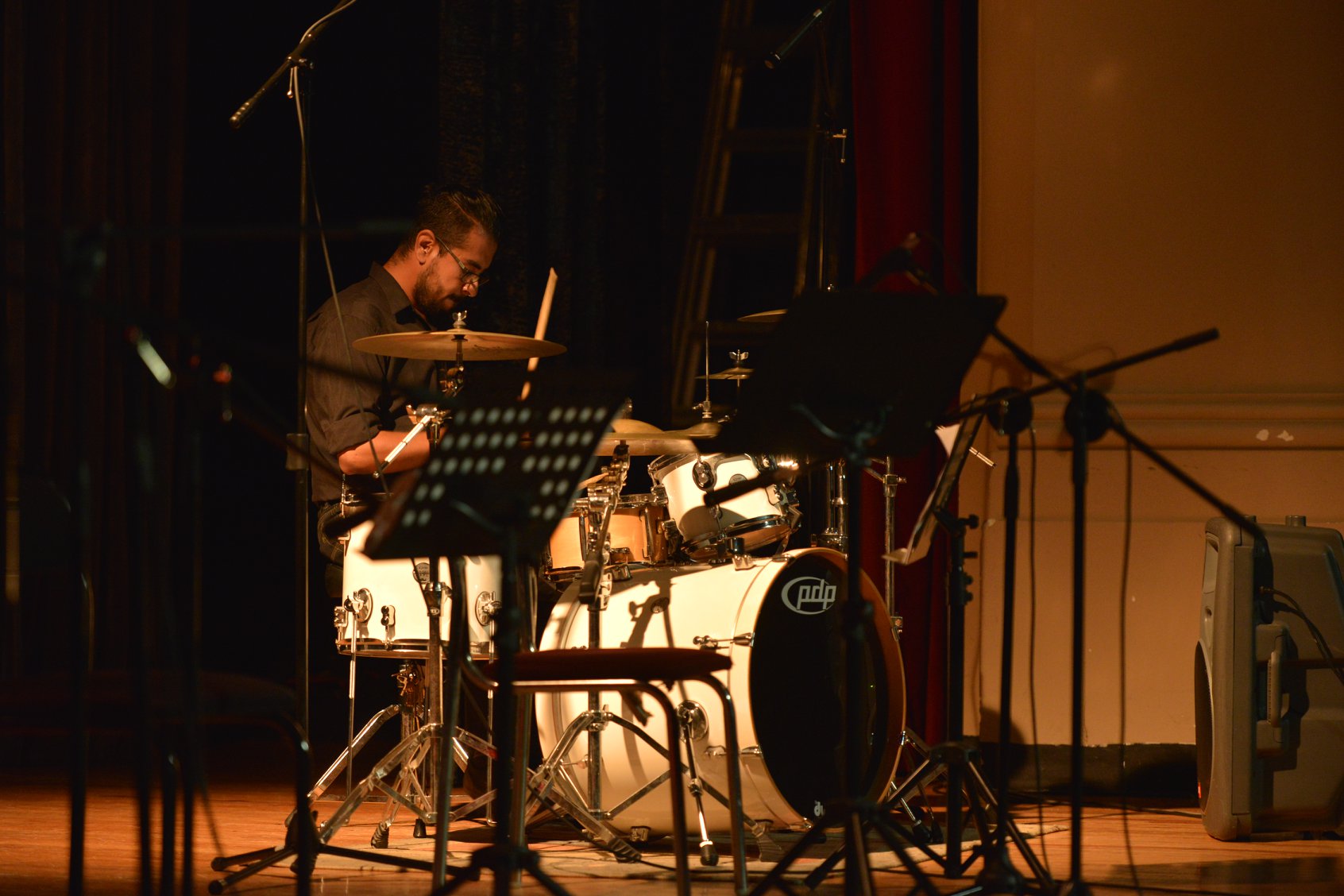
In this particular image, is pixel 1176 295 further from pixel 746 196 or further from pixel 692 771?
pixel 692 771

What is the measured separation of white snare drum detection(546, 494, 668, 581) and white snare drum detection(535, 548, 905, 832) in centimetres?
14

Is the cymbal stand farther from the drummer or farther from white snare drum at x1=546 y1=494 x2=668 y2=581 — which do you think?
the drummer

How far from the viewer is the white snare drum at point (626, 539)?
11.8ft

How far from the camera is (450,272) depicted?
394 centimetres

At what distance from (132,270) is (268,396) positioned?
2.28 ft

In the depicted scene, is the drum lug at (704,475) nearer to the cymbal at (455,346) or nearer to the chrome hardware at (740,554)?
the chrome hardware at (740,554)

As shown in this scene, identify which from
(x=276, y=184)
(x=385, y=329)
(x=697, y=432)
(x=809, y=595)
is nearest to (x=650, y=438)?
(x=697, y=432)

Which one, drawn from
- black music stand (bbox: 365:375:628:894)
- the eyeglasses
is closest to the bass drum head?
the eyeglasses

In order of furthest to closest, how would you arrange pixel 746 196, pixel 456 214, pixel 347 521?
pixel 746 196 → pixel 456 214 → pixel 347 521

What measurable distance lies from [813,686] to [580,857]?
0.70m

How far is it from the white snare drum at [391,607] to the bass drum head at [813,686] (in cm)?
66

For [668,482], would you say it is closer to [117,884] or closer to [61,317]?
[117,884]

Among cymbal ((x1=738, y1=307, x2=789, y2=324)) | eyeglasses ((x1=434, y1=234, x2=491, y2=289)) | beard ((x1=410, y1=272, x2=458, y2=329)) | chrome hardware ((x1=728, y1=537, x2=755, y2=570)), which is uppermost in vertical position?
eyeglasses ((x1=434, y1=234, x2=491, y2=289))

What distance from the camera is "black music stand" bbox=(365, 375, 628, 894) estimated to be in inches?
72.0
